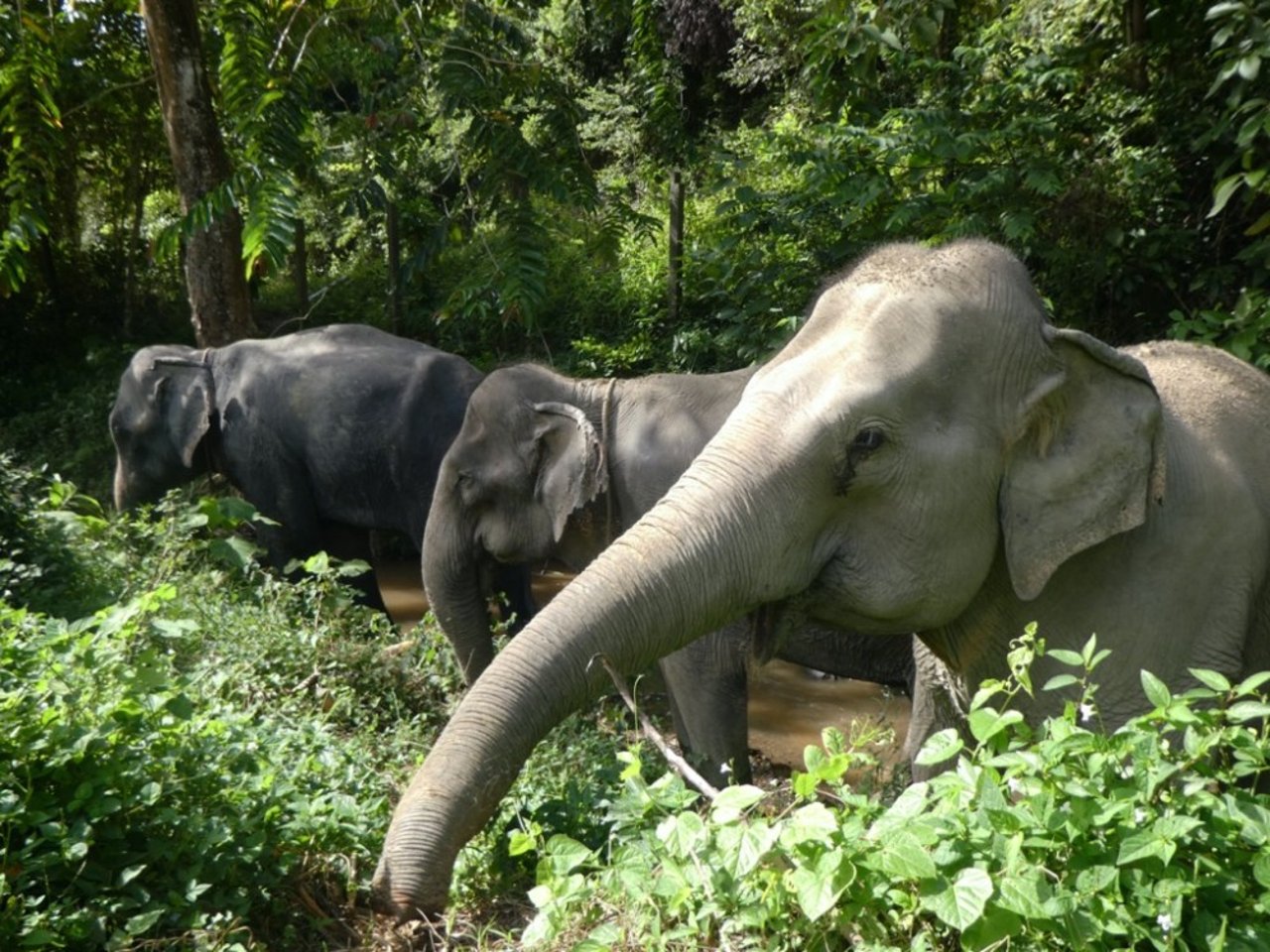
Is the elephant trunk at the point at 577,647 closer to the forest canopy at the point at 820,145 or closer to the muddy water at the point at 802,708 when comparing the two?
the forest canopy at the point at 820,145

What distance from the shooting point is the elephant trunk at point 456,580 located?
578 centimetres

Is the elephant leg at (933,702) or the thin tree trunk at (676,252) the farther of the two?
the thin tree trunk at (676,252)

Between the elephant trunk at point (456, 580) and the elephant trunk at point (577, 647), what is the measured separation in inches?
114

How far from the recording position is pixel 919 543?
9.76 feet

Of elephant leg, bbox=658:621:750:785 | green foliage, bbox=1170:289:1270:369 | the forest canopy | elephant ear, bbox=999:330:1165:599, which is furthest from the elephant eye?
green foliage, bbox=1170:289:1270:369

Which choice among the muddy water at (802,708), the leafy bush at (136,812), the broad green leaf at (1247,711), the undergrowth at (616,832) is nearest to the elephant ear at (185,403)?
the undergrowth at (616,832)

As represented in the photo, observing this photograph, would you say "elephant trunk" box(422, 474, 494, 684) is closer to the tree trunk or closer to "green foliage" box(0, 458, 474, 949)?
"green foliage" box(0, 458, 474, 949)

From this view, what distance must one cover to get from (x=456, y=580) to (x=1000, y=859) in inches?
160

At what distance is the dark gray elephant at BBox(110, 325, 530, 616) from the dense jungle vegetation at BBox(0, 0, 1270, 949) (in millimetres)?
571

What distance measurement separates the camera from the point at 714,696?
520cm

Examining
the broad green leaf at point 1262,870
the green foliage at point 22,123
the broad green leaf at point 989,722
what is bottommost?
the broad green leaf at point 1262,870

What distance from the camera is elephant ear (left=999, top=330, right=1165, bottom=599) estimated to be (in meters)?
2.99

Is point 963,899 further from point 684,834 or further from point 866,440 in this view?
point 866,440

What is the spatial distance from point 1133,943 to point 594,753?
343 centimetres
